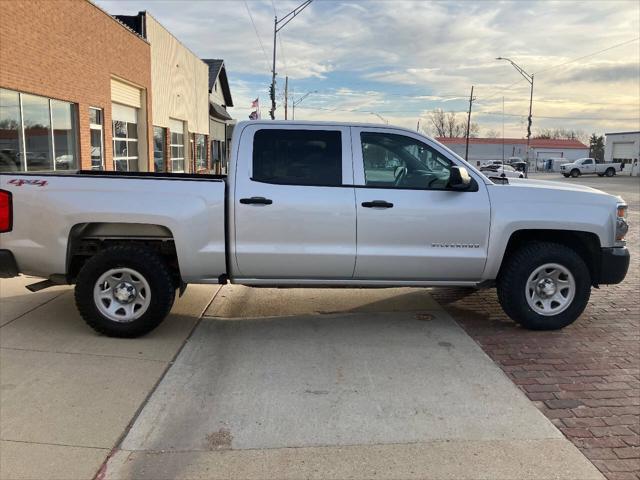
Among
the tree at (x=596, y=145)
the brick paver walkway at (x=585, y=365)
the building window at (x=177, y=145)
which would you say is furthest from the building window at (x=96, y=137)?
the tree at (x=596, y=145)

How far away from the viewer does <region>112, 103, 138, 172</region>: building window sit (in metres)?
17.6

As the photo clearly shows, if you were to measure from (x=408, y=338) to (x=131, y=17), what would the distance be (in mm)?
19513

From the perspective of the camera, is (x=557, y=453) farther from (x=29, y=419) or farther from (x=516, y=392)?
(x=29, y=419)

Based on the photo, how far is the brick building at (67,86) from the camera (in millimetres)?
11055

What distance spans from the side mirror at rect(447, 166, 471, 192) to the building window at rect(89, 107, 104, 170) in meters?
12.8

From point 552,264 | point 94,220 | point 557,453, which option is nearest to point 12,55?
point 94,220

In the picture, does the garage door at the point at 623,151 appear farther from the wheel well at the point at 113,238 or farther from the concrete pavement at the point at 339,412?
the wheel well at the point at 113,238

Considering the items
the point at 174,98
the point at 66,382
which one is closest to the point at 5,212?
the point at 66,382

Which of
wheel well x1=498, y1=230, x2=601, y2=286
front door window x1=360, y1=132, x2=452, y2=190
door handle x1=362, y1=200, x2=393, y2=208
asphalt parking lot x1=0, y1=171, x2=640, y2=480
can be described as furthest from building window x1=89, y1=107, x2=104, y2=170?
wheel well x1=498, y1=230, x2=601, y2=286

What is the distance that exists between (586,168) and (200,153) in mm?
42708

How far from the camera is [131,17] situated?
20625 millimetres

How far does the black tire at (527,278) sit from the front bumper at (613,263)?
162mm

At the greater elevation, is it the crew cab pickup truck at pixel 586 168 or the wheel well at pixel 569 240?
the crew cab pickup truck at pixel 586 168

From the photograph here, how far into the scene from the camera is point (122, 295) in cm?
515
